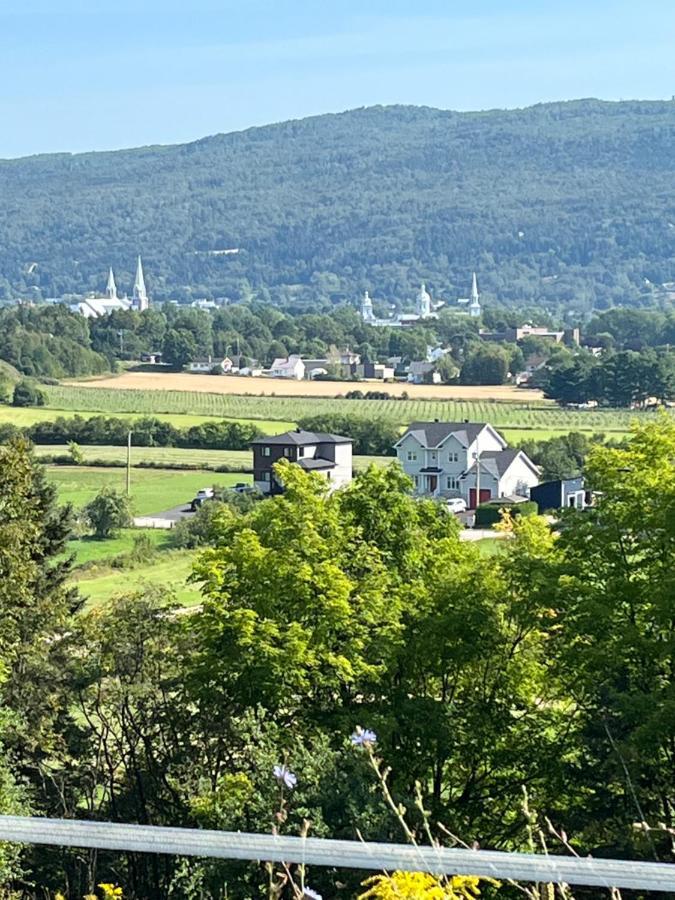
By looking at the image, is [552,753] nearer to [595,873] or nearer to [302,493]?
[302,493]

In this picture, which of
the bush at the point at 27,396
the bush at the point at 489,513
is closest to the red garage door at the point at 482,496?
the bush at the point at 489,513

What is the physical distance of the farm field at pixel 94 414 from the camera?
254 ft

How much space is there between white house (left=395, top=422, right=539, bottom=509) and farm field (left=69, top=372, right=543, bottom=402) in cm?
3767

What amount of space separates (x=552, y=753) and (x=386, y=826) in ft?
9.64

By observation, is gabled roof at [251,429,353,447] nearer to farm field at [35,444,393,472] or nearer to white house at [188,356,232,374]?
farm field at [35,444,393,472]

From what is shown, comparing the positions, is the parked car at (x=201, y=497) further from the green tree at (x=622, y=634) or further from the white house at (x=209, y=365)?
the white house at (x=209, y=365)

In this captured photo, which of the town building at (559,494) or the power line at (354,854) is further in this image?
the town building at (559,494)

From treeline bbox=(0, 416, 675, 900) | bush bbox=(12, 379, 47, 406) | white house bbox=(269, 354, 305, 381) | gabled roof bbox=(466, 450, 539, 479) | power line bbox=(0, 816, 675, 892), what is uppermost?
power line bbox=(0, 816, 675, 892)

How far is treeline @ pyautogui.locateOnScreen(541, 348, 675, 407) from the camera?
95000 millimetres

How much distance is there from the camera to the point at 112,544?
154 feet

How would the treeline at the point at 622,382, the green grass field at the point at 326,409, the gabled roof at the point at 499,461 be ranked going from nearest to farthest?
the gabled roof at the point at 499,461, the green grass field at the point at 326,409, the treeline at the point at 622,382

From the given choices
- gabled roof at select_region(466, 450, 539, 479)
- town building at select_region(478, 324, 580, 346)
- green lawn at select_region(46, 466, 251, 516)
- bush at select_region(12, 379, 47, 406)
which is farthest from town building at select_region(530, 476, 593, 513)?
town building at select_region(478, 324, 580, 346)

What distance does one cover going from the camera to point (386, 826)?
12844 mm

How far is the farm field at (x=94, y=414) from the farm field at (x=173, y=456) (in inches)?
163
